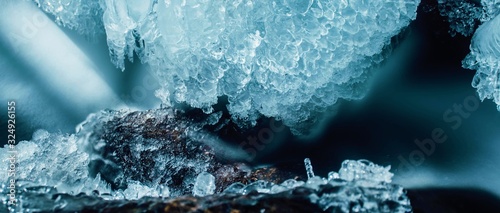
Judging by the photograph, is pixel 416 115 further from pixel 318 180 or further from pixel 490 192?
pixel 318 180

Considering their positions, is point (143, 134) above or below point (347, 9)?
below

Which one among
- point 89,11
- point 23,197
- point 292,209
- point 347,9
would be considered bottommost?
point 292,209

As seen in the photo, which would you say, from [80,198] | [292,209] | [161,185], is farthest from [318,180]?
[161,185]

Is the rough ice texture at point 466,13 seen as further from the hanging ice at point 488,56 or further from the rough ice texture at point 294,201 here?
the rough ice texture at point 294,201

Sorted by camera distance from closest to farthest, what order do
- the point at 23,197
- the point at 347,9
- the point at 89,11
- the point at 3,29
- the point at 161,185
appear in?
the point at 23,197
the point at 347,9
the point at 161,185
the point at 89,11
the point at 3,29

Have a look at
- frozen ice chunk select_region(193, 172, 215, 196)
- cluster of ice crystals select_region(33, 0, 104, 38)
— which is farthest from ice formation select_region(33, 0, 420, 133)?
frozen ice chunk select_region(193, 172, 215, 196)

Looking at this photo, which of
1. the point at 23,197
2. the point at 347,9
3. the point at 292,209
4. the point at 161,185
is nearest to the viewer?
the point at 292,209

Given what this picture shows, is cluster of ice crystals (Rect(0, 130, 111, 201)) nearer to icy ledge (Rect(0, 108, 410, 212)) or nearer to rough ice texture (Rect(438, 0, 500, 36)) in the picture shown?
icy ledge (Rect(0, 108, 410, 212))

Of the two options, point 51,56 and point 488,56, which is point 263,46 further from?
point 51,56

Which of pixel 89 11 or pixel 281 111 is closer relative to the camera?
pixel 281 111
